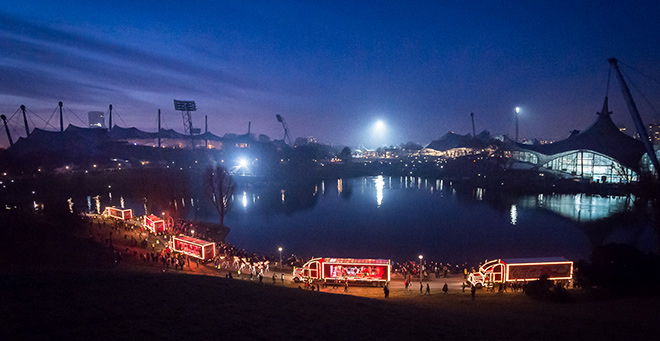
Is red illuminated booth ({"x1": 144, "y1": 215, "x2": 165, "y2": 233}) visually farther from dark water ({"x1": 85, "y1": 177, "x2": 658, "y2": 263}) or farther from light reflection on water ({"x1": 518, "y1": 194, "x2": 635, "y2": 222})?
light reflection on water ({"x1": 518, "y1": 194, "x2": 635, "y2": 222})

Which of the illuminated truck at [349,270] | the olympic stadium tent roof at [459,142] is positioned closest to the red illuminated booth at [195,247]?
the illuminated truck at [349,270]

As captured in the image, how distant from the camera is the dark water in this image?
25156 mm

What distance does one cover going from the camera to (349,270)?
1716 centimetres

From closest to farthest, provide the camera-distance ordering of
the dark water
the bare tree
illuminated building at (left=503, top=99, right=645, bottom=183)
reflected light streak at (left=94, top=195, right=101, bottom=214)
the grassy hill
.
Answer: the grassy hill → the dark water → the bare tree → reflected light streak at (left=94, top=195, right=101, bottom=214) → illuminated building at (left=503, top=99, right=645, bottom=183)

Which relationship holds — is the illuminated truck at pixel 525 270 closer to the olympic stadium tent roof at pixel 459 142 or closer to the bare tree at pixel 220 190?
the bare tree at pixel 220 190

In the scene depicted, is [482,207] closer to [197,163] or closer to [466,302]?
[466,302]

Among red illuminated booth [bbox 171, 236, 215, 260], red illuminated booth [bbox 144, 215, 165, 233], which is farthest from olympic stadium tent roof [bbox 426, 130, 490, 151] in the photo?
Result: red illuminated booth [bbox 171, 236, 215, 260]

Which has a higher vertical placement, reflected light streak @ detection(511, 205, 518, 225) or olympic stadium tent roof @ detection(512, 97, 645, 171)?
olympic stadium tent roof @ detection(512, 97, 645, 171)


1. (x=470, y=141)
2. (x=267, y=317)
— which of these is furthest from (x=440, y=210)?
(x=470, y=141)

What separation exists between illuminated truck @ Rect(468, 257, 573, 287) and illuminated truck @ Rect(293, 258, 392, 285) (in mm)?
5188

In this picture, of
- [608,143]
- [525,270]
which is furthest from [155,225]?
[608,143]

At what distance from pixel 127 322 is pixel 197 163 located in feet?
255

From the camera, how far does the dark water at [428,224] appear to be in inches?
990

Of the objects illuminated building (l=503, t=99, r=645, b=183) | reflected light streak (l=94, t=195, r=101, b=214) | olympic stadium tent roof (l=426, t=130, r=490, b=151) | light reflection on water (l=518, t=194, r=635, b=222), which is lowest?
reflected light streak (l=94, t=195, r=101, b=214)
